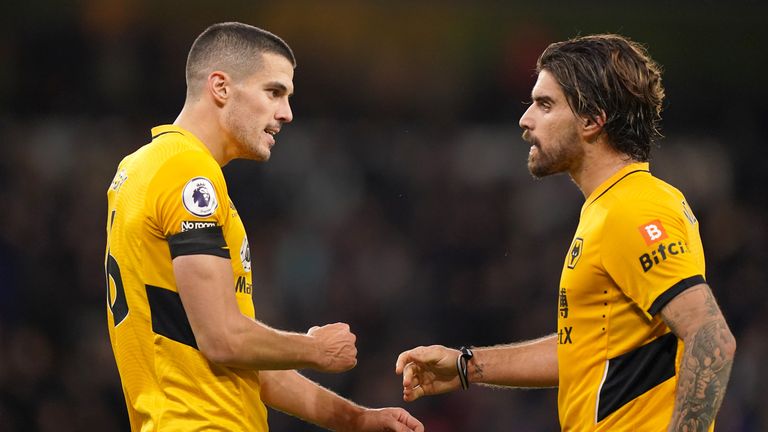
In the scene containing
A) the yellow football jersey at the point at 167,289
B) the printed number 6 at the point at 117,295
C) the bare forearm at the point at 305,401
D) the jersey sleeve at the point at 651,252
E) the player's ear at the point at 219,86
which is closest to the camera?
the jersey sleeve at the point at 651,252

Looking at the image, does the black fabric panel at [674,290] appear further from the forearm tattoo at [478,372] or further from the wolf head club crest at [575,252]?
the forearm tattoo at [478,372]

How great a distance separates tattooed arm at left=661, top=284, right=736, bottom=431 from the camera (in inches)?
145

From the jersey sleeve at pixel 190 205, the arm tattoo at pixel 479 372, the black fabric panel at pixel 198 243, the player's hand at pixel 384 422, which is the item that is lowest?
the player's hand at pixel 384 422

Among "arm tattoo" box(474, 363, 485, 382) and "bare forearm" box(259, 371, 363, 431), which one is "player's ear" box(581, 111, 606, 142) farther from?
"bare forearm" box(259, 371, 363, 431)

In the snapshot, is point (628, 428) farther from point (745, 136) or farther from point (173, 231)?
point (745, 136)

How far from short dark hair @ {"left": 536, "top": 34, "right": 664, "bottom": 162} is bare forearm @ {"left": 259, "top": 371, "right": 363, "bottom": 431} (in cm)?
182

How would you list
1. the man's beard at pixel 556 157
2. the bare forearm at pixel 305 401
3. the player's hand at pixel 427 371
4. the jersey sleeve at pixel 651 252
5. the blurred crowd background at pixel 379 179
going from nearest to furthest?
the jersey sleeve at pixel 651 252, the man's beard at pixel 556 157, the bare forearm at pixel 305 401, the player's hand at pixel 427 371, the blurred crowd background at pixel 379 179

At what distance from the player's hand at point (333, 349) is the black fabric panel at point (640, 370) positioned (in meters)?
1.07

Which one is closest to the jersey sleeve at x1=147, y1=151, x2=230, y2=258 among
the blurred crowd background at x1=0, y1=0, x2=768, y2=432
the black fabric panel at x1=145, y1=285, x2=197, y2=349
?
the black fabric panel at x1=145, y1=285, x2=197, y2=349

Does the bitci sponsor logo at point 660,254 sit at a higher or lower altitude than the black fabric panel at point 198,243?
lower

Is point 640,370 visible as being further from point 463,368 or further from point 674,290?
point 463,368

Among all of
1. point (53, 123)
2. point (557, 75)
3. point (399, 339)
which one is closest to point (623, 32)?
point (399, 339)

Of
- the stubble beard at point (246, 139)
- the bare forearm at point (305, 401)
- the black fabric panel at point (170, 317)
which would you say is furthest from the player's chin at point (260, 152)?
the bare forearm at point (305, 401)

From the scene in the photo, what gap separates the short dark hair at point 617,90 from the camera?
4.48 meters
